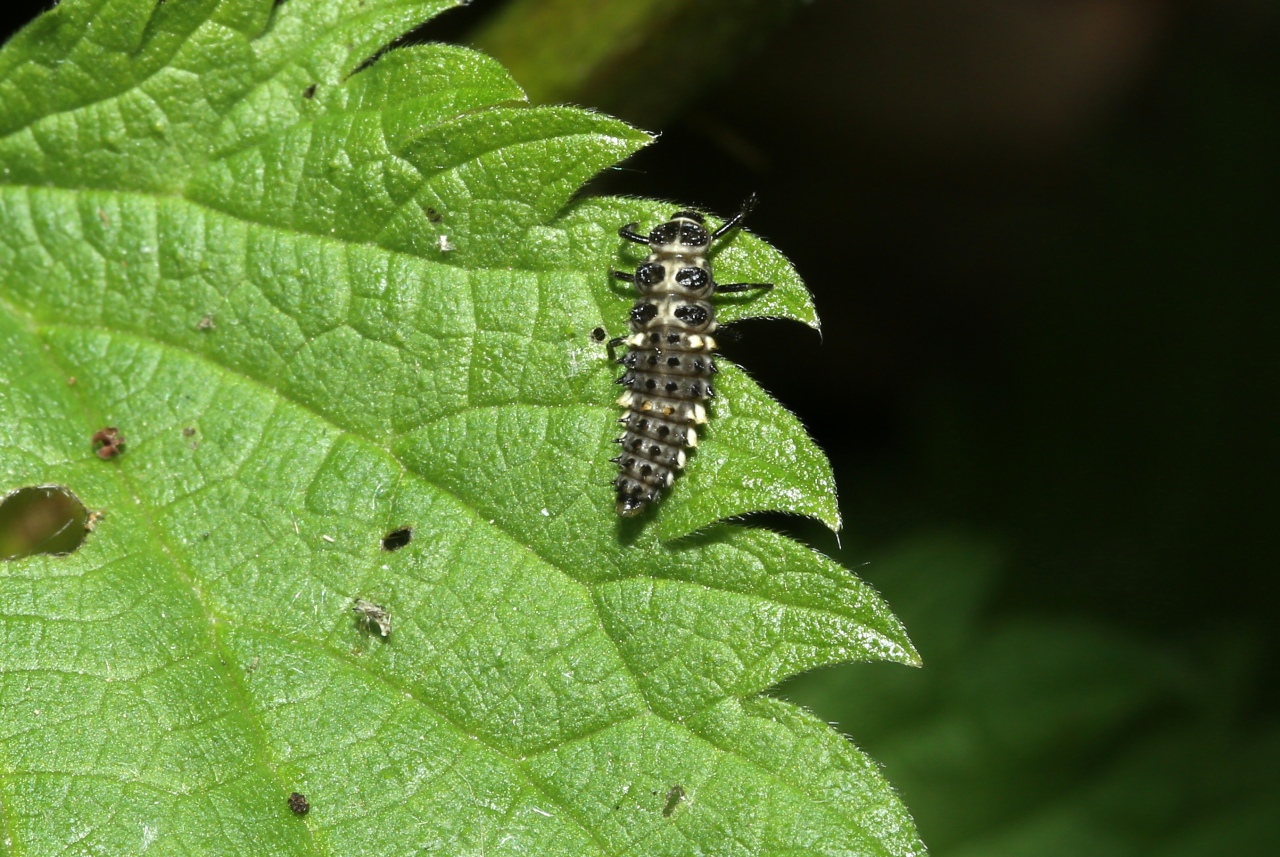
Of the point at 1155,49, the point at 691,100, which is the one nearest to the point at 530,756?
the point at 691,100

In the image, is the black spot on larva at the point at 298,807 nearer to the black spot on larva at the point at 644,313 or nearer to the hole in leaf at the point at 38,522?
the hole in leaf at the point at 38,522

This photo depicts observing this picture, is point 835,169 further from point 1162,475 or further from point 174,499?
point 174,499

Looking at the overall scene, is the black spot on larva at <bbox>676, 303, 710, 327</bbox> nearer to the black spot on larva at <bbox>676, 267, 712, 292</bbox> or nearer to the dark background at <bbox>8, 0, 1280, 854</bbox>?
the black spot on larva at <bbox>676, 267, 712, 292</bbox>

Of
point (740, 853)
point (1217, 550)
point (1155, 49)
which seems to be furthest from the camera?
point (1155, 49)

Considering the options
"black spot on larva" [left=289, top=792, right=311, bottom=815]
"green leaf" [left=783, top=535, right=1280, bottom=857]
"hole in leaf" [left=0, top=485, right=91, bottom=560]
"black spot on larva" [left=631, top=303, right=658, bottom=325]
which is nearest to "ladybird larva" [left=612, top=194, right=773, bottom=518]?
"black spot on larva" [left=631, top=303, right=658, bottom=325]

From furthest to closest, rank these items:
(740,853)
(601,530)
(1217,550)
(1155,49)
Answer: (1155,49) → (1217,550) → (601,530) → (740,853)

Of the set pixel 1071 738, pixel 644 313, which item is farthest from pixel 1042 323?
pixel 644 313

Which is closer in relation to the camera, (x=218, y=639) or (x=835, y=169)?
(x=218, y=639)

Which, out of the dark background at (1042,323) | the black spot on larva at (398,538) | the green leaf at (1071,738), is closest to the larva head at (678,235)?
the black spot on larva at (398,538)
